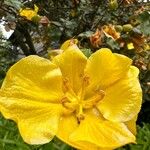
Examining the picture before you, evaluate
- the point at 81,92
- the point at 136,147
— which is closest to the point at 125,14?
the point at 136,147

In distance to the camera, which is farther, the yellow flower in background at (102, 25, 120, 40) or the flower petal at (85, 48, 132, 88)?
the yellow flower in background at (102, 25, 120, 40)

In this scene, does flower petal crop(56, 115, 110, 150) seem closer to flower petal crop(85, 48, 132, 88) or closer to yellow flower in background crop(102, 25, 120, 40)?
flower petal crop(85, 48, 132, 88)

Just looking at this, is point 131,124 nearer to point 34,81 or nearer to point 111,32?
point 34,81

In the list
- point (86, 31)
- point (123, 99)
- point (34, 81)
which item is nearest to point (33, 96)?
point (34, 81)

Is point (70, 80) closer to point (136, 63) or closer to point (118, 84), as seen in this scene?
point (118, 84)

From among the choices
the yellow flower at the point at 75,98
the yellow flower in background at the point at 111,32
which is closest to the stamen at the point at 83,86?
the yellow flower at the point at 75,98

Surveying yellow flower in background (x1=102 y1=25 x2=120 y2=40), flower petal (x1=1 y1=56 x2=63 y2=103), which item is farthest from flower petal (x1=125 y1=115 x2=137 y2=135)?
yellow flower in background (x1=102 y1=25 x2=120 y2=40)

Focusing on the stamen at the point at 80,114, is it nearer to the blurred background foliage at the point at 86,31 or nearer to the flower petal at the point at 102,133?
the flower petal at the point at 102,133
